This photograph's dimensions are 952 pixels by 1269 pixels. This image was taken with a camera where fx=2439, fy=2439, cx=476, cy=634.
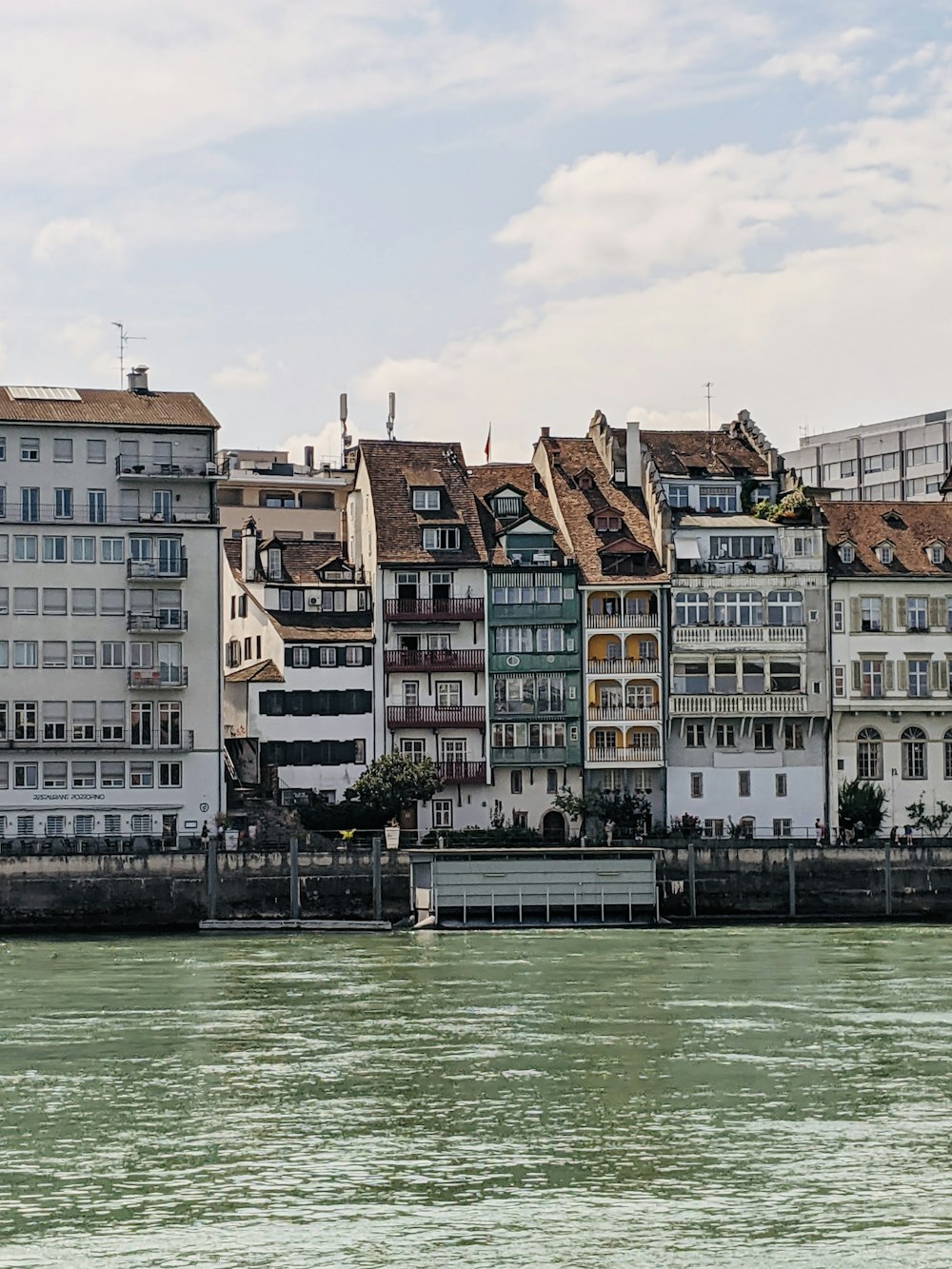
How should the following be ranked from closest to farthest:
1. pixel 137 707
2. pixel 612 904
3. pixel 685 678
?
pixel 612 904
pixel 137 707
pixel 685 678

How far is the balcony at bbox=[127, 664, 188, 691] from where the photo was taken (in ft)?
345

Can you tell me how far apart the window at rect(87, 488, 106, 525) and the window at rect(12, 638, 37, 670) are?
20.2 ft

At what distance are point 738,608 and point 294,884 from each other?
27.3m

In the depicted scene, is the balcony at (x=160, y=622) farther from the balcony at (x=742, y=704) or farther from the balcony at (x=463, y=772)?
the balcony at (x=742, y=704)

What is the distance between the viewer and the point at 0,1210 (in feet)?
139

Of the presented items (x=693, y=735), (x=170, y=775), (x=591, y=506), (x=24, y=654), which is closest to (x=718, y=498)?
(x=591, y=506)

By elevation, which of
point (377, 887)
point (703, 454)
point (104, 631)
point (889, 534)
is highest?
point (703, 454)

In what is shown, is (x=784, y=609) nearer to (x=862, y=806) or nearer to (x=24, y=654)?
(x=862, y=806)

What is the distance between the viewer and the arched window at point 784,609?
113 meters

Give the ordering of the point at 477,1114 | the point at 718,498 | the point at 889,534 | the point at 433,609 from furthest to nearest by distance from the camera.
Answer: the point at 718,498 < the point at 889,534 < the point at 433,609 < the point at 477,1114

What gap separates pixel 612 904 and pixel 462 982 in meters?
25.3

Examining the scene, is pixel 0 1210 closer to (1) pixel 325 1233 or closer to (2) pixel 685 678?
(1) pixel 325 1233

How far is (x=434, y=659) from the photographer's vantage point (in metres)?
112

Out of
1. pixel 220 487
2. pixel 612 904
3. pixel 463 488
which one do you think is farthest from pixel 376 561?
pixel 220 487
